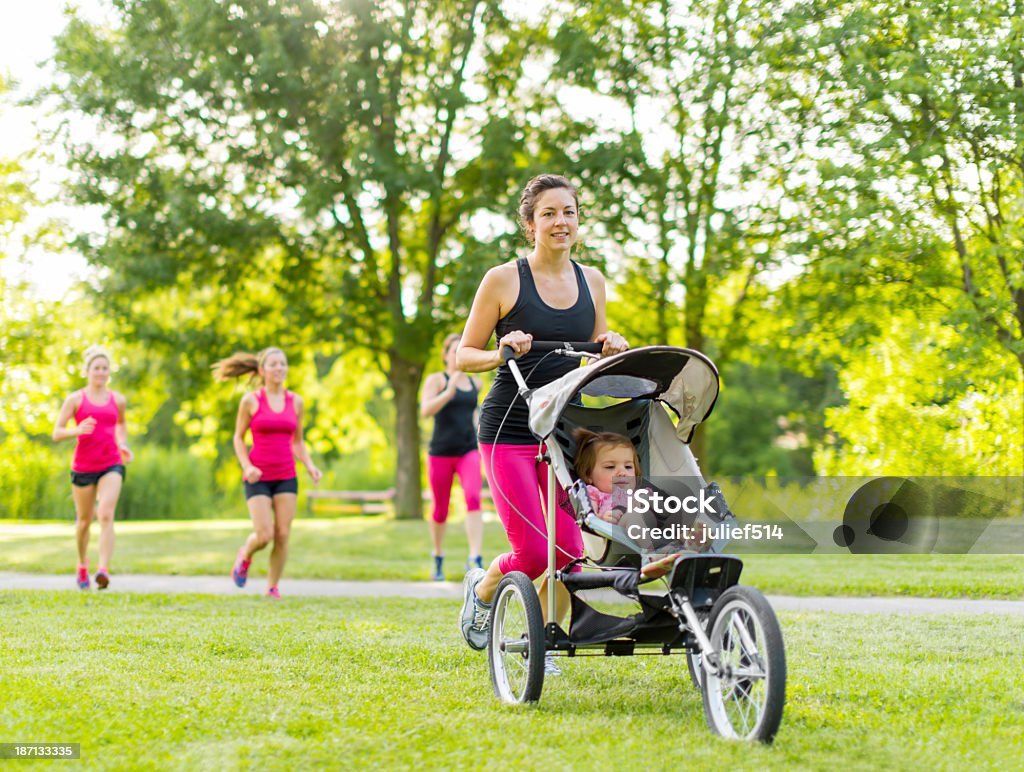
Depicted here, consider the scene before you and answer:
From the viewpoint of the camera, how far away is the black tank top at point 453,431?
1115cm

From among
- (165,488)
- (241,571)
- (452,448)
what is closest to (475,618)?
(241,571)

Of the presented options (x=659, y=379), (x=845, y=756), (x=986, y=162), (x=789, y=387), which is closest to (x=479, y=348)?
(x=659, y=379)

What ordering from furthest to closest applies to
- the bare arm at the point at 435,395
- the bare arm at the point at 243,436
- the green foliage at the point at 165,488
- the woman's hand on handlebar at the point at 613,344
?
the green foliage at the point at 165,488
the bare arm at the point at 435,395
the bare arm at the point at 243,436
the woman's hand on handlebar at the point at 613,344

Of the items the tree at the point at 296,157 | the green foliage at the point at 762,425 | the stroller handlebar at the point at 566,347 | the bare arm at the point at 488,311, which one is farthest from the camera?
the green foliage at the point at 762,425

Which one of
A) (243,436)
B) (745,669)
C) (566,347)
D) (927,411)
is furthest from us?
(927,411)

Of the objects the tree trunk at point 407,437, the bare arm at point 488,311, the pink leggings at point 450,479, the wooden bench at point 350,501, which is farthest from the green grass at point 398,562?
the wooden bench at point 350,501

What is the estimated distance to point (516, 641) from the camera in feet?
16.6

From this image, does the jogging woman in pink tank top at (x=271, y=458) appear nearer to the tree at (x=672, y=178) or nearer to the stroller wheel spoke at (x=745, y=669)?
the stroller wheel spoke at (x=745, y=669)

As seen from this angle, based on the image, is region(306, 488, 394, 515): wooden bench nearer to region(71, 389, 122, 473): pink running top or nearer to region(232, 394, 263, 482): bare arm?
region(71, 389, 122, 473): pink running top

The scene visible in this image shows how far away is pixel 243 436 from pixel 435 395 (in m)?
2.17

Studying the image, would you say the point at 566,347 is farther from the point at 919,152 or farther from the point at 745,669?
the point at 919,152

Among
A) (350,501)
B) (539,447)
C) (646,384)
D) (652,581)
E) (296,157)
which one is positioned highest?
(296,157)

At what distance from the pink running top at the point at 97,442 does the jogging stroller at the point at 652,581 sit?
6235mm

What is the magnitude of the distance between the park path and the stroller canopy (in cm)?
408
